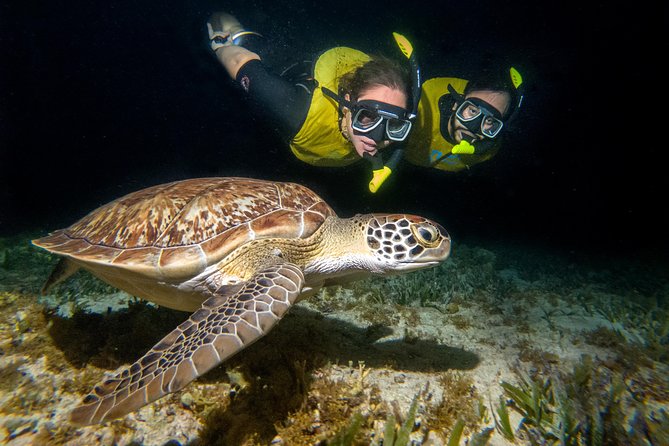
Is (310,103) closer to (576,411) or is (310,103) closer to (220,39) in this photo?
(220,39)

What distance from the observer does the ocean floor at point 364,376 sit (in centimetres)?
178

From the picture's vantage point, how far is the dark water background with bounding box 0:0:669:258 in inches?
502

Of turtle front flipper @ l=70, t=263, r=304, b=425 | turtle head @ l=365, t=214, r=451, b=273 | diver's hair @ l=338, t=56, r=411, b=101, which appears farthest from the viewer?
diver's hair @ l=338, t=56, r=411, b=101

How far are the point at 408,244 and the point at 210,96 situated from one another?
557 inches

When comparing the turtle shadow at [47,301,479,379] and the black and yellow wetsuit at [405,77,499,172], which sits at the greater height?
the black and yellow wetsuit at [405,77,499,172]

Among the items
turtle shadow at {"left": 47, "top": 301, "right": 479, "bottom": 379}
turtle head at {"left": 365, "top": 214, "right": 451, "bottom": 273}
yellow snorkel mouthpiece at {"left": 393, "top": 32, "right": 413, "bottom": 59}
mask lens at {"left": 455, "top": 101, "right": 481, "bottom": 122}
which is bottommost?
turtle shadow at {"left": 47, "top": 301, "right": 479, "bottom": 379}

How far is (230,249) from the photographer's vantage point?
2.25 meters

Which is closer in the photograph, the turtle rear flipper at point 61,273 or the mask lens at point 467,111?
the turtle rear flipper at point 61,273

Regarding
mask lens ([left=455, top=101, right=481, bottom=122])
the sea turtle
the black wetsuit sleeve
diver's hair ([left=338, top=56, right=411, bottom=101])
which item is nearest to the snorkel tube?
diver's hair ([left=338, top=56, right=411, bottom=101])

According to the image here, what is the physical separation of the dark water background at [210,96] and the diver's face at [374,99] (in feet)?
13.0

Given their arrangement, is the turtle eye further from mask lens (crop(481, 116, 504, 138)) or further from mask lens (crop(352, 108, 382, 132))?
mask lens (crop(481, 116, 504, 138))

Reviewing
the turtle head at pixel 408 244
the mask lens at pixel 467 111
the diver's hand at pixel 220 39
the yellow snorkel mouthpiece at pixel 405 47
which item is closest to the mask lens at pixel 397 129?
the yellow snorkel mouthpiece at pixel 405 47

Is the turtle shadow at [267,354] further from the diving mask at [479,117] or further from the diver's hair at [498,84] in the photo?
the diver's hair at [498,84]

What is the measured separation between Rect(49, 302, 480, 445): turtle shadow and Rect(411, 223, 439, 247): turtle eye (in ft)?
3.51
